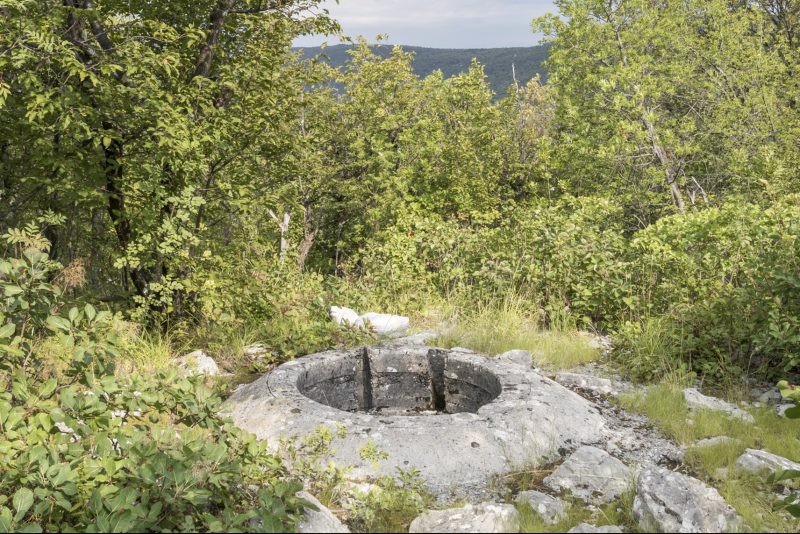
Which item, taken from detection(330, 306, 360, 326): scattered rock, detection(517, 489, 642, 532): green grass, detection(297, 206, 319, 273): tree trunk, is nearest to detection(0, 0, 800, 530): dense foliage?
detection(330, 306, 360, 326): scattered rock

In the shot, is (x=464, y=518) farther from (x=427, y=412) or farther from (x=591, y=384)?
(x=591, y=384)

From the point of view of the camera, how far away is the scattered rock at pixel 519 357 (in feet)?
18.3

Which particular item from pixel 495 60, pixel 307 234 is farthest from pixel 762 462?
pixel 495 60

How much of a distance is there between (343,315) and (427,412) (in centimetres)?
175

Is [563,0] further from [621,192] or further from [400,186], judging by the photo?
[400,186]

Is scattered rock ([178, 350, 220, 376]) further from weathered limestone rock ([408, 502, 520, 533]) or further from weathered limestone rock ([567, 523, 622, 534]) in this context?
weathered limestone rock ([567, 523, 622, 534])

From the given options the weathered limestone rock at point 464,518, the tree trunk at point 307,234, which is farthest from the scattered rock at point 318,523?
the tree trunk at point 307,234

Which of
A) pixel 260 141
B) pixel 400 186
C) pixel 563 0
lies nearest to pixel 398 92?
pixel 400 186

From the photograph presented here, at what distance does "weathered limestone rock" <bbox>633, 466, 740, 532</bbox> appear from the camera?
267 cm

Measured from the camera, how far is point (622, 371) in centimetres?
575

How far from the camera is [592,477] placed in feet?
11.5

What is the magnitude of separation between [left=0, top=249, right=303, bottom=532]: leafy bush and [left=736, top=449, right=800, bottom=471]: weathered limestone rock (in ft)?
8.78

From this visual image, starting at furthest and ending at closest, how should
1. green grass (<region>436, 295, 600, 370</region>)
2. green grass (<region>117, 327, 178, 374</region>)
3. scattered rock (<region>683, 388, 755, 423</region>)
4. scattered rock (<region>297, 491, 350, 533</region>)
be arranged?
green grass (<region>436, 295, 600, 370</region>) → green grass (<region>117, 327, 178, 374</region>) → scattered rock (<region>683, 388, 755, 423</region>) → scattered rock (<region>297, 491, 350, 533</region>)

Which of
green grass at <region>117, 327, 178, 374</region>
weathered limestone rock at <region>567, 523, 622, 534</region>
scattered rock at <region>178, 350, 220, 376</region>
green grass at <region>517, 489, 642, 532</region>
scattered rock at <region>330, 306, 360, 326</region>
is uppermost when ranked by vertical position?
weathered limestone rock at <region>567, 523, 622, 534</region>
